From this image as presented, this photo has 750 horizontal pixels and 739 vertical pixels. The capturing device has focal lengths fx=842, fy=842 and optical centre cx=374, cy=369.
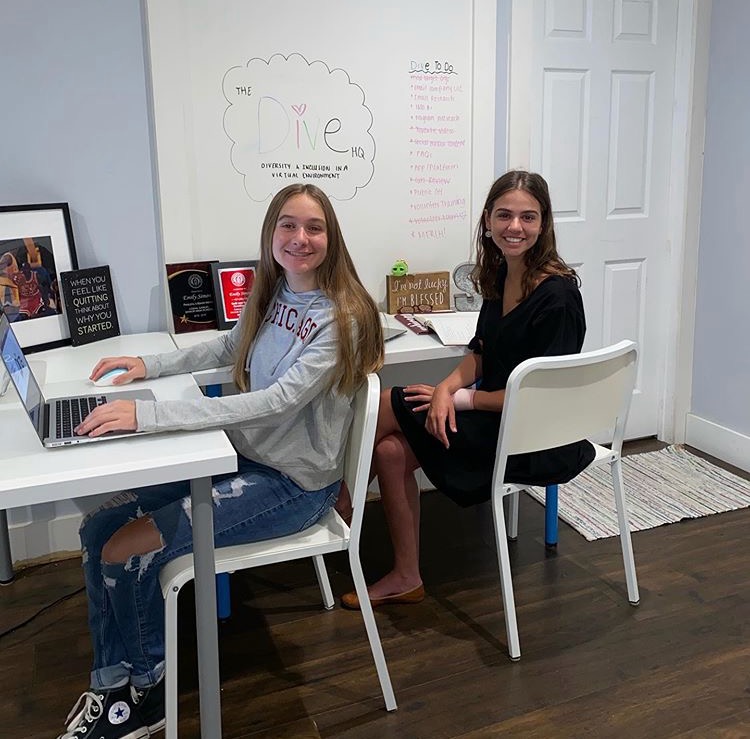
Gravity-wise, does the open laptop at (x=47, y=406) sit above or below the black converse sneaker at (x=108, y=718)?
above

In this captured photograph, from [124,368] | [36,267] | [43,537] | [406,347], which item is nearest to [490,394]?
[406,347]

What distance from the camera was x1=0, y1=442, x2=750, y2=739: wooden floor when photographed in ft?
6.15

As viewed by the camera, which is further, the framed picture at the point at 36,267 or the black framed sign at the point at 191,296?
the black framed sign at the point at 191,296

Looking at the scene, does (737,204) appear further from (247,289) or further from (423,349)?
(247,289)

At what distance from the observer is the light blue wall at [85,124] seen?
238 cm

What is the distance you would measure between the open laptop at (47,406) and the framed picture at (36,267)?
24.3 inches

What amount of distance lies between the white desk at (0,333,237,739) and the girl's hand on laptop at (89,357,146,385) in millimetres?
232

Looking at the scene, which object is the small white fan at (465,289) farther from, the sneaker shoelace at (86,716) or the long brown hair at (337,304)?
the sneaker shoelace at (86,716)

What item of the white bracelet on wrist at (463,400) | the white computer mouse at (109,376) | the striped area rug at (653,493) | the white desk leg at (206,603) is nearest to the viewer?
the white desk leg at (206,603)

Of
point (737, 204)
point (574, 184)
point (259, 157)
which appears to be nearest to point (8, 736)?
point (259, 157)

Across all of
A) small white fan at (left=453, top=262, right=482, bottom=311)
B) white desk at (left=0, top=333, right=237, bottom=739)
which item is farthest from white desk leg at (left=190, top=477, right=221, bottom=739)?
small white fan at (left=453, top=262, right=482, bottom=311)

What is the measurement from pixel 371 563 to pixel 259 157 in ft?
4.33

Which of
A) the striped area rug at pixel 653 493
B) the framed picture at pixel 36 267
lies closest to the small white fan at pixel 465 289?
the striped area rug at pixel 653 493

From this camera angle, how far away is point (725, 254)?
3.25m
